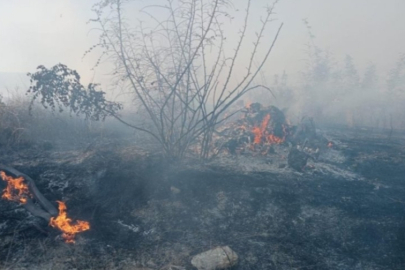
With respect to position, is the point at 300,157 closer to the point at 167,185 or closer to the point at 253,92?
the point at 167,185

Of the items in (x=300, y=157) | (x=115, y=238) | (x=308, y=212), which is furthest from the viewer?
(x=300, y=157)

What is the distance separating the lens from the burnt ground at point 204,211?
4945mm

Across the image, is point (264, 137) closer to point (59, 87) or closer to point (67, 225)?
point (59, 87)

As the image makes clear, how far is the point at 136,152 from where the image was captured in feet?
29.9

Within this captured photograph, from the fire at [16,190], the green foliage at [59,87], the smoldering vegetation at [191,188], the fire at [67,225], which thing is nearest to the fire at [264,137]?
the smoldering vegetation at [191,188]

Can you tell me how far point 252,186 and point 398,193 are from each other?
3.63m

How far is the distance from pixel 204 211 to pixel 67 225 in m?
2.67

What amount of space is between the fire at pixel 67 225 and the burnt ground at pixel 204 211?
0.12 meters

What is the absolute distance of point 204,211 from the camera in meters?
6.43

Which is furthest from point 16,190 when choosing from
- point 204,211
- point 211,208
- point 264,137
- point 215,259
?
point 264,137

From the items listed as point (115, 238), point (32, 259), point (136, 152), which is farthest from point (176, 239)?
point (136, 152)

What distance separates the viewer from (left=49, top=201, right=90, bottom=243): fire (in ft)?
16.7

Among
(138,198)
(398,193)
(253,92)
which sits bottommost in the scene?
(138,198)

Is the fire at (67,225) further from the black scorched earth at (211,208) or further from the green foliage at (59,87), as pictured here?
the green foliage at (59,87)
